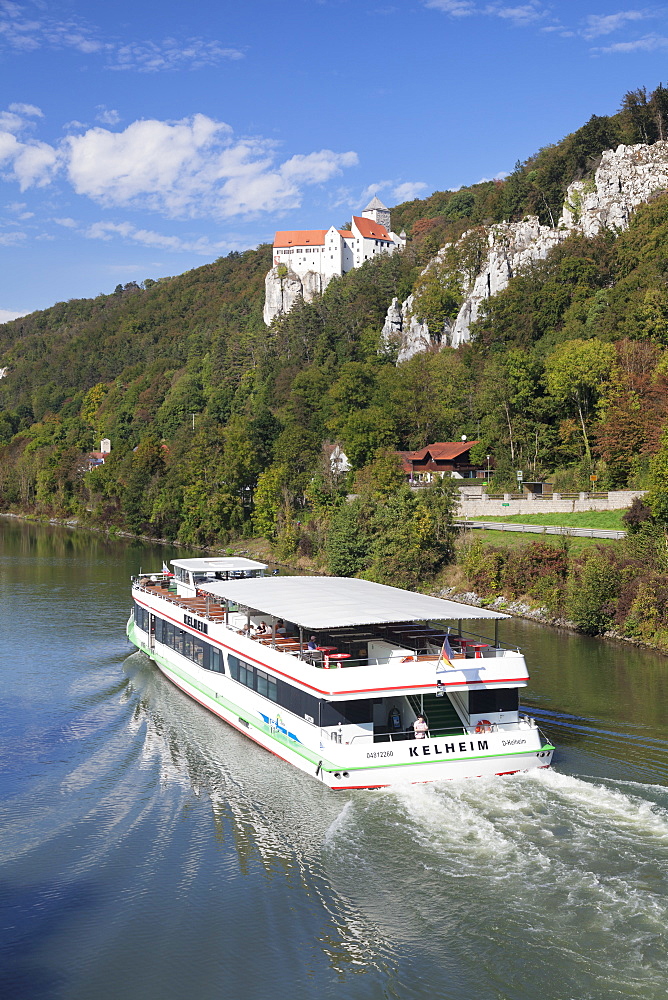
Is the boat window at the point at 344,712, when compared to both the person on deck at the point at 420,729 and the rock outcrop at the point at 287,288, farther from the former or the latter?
the rock outcrop at the point at 287,288

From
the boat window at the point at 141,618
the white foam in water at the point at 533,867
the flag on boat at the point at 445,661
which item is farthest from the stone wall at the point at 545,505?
the white foam in water at the point at 533,867

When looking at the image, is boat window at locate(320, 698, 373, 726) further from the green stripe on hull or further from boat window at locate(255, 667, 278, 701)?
boat window at locate(255, 667, 278, 701)

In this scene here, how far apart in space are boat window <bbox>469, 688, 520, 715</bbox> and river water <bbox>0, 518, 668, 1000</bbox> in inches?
67.6

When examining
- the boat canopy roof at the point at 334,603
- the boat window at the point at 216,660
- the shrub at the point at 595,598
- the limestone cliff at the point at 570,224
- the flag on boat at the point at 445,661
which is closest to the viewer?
the flag on boat at the point at 445,661

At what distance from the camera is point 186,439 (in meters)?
95.2

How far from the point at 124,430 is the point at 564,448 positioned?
91.8 metres

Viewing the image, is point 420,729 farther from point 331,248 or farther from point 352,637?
point 331,248

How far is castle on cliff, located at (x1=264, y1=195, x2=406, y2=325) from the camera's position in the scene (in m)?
153

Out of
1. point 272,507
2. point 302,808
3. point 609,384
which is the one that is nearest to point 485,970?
point 302,808

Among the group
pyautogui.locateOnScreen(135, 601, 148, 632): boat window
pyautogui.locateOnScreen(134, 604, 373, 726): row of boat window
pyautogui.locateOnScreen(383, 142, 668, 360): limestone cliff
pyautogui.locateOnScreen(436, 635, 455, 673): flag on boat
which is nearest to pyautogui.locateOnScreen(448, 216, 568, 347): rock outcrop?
pyautogui.locateOnScreen(383, 142, 668, 360): limestone cliff

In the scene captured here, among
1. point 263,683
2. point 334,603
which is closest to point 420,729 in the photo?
point 334,603

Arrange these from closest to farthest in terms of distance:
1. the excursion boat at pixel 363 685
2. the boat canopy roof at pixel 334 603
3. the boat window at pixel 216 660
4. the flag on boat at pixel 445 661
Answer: the excursion boat at pixel 363 685
the flag on boat at pixel 445 661
the boat canopy roof at pixel 334 603
the boat window at pixel 216 660

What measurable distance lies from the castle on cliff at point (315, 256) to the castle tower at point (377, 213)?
281 inches

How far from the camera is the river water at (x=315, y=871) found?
1318 centimetres
